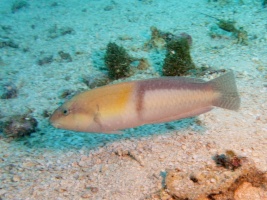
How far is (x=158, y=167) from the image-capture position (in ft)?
11.5

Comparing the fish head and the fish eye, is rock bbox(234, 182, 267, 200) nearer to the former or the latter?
the fish head

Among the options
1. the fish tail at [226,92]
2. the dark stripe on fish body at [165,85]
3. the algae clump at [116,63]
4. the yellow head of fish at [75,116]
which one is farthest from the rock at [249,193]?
the algae clump at [116,63]

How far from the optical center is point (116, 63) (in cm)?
596

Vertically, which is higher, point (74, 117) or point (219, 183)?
point (74, 117)

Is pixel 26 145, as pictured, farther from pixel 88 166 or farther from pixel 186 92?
pixel 186 92


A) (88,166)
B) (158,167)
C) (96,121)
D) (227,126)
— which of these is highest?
(96,121)

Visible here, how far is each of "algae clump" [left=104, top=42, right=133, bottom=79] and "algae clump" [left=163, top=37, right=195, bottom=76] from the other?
0.87m

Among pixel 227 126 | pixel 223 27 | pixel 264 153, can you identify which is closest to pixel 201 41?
pixel 223 27

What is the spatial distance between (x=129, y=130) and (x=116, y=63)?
212 centimetres

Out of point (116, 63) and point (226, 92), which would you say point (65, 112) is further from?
point (116, 63)

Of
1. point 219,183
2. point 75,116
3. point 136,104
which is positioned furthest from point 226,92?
point 75,116

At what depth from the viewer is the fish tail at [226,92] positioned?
2848 millimetres

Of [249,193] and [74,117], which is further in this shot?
[249,193]

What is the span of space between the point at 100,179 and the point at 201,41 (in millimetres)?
5264
